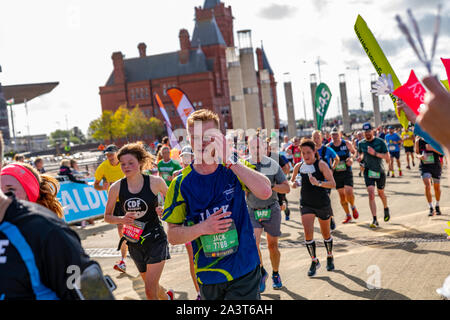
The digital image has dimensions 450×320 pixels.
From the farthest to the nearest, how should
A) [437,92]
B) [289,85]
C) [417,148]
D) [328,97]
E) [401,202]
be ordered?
[289,85], [328,97], [401,202], [417,148], [437,92]

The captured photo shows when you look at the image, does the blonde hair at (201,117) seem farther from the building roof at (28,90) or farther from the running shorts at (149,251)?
the building roof at (28,90)

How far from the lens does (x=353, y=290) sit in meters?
6.42

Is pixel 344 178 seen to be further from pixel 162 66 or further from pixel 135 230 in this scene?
pixel 162 66

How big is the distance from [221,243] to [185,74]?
284ft

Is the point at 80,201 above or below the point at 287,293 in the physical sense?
above

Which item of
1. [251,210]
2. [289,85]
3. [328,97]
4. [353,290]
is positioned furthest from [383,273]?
[289,85]

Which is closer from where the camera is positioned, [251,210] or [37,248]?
[37,248]

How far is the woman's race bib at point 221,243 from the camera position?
11.4 ft

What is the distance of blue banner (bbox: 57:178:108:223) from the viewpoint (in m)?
13.3

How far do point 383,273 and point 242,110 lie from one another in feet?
147

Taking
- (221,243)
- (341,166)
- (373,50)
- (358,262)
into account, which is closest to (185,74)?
(341,166)

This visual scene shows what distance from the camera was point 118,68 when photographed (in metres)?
91.6
